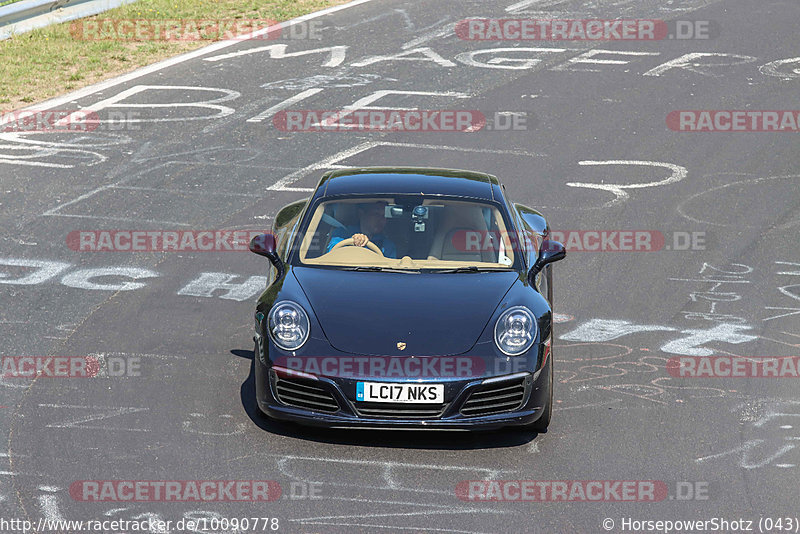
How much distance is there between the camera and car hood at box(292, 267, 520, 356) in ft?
22.5

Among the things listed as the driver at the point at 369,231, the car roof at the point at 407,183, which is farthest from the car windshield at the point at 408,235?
the car roof at the point at 407,183

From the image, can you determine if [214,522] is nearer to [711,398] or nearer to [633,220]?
[711,398]

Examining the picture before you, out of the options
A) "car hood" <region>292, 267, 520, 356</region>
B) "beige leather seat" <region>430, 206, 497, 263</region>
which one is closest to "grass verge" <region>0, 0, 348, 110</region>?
"beige leather seat" <region>430, 206, 497, 263</region>

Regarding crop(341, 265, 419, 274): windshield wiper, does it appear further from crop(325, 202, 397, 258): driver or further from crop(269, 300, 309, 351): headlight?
crop(269, 300, 309, 351): headlight

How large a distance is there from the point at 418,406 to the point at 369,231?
1.70 metres

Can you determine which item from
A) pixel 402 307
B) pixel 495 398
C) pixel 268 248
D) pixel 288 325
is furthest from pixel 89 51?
pixel 495 398

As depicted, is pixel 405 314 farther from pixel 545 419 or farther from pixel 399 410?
pixel 545 419

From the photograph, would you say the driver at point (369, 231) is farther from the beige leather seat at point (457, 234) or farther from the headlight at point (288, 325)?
the headlight at point (288, 325)

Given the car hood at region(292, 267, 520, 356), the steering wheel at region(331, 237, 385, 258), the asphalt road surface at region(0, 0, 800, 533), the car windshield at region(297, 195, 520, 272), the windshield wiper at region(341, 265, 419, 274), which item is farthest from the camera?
the steering wheel at region(331, 237, 385, 258)

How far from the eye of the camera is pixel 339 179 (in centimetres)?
855

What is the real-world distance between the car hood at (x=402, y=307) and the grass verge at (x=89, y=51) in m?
9.48

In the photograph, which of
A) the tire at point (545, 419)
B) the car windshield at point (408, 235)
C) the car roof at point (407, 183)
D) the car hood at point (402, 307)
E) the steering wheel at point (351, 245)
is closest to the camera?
the car hood at point (402, 307)

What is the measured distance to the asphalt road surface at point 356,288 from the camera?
6.42 meters

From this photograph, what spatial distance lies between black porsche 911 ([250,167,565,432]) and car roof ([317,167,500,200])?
3 cm
